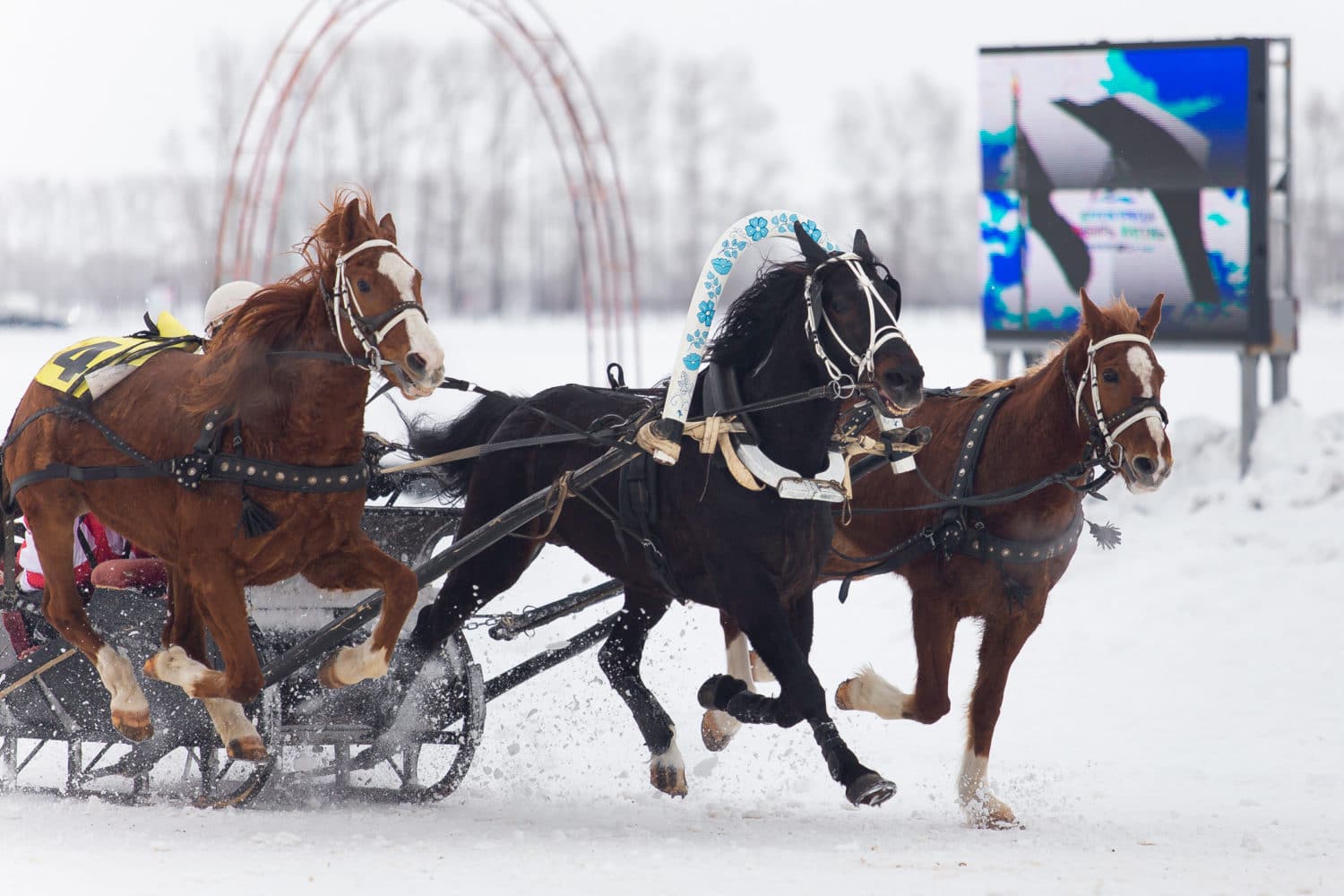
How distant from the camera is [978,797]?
5.61 metres

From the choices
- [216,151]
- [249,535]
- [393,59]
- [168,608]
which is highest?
[393,59]

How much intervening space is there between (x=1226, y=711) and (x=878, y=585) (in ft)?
10.7

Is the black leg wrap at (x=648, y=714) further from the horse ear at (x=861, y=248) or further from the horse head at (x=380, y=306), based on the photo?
the horse ear at (x=861, y=248)

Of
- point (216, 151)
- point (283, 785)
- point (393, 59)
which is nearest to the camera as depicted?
point (283, 785)

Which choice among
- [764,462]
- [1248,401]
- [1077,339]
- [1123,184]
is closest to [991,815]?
[764,462]

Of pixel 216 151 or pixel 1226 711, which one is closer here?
pixel 1226 711

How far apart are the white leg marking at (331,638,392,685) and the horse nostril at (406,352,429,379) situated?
0.96 meters

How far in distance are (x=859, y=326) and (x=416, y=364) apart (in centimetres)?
136

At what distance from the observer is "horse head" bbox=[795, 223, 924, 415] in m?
4.66

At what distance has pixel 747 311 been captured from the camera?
516cm

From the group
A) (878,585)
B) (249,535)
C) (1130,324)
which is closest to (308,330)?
(249,535)

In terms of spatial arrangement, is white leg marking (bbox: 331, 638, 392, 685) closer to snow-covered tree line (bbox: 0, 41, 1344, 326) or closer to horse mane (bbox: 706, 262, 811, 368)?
horse mane (bbox: 706, 262, 811, 368)

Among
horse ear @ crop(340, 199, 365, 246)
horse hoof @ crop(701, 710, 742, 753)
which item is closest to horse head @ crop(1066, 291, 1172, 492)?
horse hoof @ crop(701, 710, 742, 753)

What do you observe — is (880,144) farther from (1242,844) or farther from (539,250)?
(1242,844)
